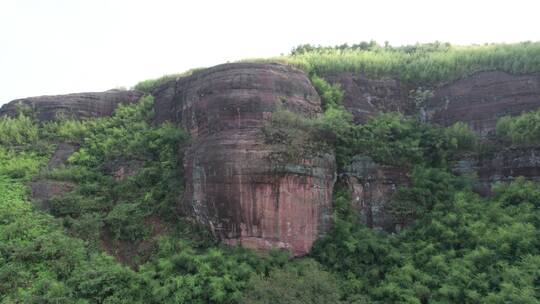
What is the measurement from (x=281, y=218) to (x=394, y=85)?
8.22m

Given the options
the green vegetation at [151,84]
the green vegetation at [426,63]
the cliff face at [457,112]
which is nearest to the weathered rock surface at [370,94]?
the cliff face at [457,112]

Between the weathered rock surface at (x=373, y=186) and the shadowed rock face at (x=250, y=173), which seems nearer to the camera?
the shadowed rock face at (x=250, y=173)

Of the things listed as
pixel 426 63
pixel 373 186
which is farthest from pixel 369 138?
pixel 426 63

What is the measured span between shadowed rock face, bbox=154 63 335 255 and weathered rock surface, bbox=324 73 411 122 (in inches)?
100.0

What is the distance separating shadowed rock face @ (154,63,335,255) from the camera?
1377 centimetres

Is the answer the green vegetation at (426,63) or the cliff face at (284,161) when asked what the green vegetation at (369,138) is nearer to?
the cliff face at (284,161)

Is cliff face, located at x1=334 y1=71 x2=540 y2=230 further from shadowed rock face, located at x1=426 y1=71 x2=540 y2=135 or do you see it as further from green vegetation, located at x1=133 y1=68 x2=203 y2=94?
green vegetation, located at x1=133 y1=68 x2=203 y2=94

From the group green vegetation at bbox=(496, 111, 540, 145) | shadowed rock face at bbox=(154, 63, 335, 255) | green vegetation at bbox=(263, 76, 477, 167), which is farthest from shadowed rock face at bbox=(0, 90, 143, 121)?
green vegetation at bbox=(496, 111, 540, 145)

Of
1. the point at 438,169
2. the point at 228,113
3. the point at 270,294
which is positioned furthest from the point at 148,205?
the point at 438,169

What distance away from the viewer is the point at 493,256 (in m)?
12.1

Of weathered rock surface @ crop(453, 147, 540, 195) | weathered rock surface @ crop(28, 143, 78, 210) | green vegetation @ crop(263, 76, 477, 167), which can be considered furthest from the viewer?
weathered rock surface @ crop(28, 143, 78, 210)

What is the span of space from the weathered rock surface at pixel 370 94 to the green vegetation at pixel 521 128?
3.63 m

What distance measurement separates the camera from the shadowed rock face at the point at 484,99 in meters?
16.4

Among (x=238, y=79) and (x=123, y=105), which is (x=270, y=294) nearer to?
(x=238, y=79)
